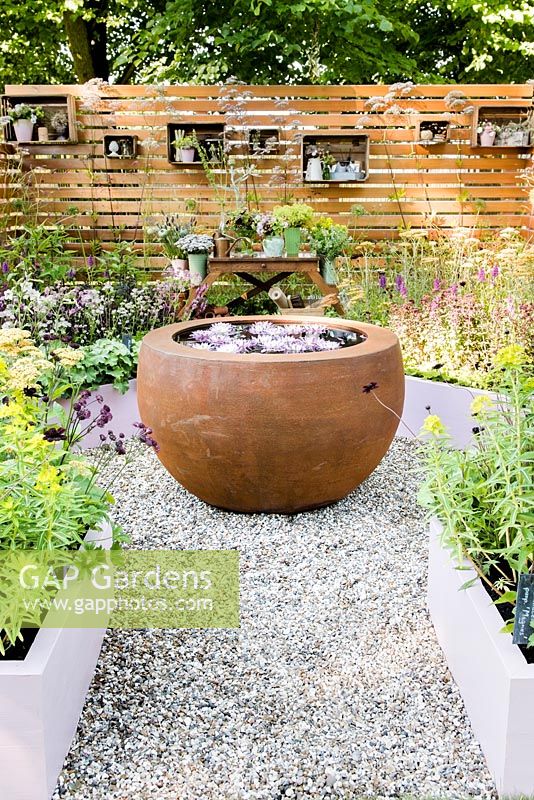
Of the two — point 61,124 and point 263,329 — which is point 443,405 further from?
point 61,124

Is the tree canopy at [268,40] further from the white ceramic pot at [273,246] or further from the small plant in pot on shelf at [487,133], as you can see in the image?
the white ceramic pot at [273,246]

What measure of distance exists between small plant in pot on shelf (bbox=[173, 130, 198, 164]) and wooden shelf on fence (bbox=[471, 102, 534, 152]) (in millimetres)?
2632

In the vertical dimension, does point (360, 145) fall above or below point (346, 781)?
above

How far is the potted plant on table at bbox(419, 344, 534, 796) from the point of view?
154cm

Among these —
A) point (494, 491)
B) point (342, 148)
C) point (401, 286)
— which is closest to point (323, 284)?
point (401, 286)

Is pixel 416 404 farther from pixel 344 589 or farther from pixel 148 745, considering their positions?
pixel 148 745

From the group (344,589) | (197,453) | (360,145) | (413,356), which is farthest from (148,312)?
(360,145)

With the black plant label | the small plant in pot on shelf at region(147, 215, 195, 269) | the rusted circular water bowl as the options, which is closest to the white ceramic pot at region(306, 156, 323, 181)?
the small plant in pot on shelf at region(147, 215, 195, 269)

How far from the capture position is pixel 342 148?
716 centimetres

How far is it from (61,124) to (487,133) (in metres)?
4.00

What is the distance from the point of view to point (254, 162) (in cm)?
716

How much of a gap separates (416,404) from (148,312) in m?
1.68

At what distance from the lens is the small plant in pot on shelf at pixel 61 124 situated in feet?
22.9

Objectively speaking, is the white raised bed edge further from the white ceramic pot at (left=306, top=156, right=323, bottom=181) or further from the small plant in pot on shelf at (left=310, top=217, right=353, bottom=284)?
the white ceramic pot at (left=306, top=156, right=323, bottom=181)
